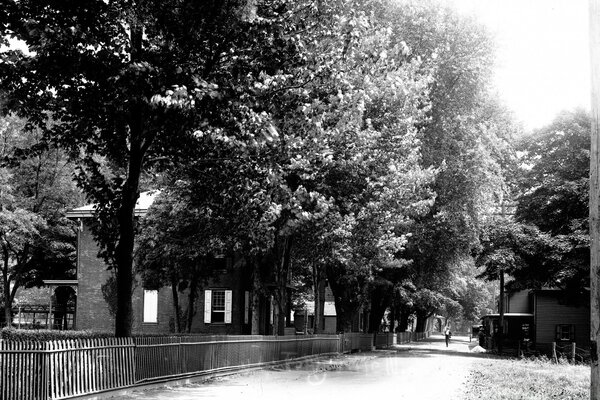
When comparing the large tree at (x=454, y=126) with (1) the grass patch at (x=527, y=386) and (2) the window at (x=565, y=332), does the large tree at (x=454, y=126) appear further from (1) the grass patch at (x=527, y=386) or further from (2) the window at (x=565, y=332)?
(2) the window at (x=565, y=332)

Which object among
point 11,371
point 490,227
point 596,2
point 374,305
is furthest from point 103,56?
point 374,305

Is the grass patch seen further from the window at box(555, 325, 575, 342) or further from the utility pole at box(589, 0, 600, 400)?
the window at box(555, 325, 575, 342)

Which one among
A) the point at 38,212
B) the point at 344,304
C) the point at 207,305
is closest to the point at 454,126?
the point at 344,304

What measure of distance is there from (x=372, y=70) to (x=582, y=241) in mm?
22981

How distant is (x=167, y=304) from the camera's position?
4825 centimetres

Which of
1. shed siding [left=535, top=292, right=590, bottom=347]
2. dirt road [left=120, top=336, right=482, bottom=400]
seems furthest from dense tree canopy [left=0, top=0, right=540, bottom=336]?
shed siding [left=535, top=292, right=590, bottom=347]

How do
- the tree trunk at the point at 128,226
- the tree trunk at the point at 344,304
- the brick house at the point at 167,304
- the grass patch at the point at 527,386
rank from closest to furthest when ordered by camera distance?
the grass patch at the point at 527,386 → the tree trunk at the point at 128,226 → the tree trunk at the point at 344,304 → the brick house at the point at 167,304

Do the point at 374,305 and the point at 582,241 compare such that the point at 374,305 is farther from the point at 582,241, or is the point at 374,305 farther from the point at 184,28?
the point at 184,28

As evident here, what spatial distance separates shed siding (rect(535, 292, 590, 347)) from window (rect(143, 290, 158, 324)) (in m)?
28.5

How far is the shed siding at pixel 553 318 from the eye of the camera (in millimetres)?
54781

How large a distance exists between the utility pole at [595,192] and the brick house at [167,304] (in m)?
40.1

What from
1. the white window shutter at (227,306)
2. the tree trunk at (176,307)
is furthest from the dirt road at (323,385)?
the white window shutter at (227,306)

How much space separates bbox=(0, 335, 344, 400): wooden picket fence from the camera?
40.7 ft

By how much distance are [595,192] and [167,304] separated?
42.7m
